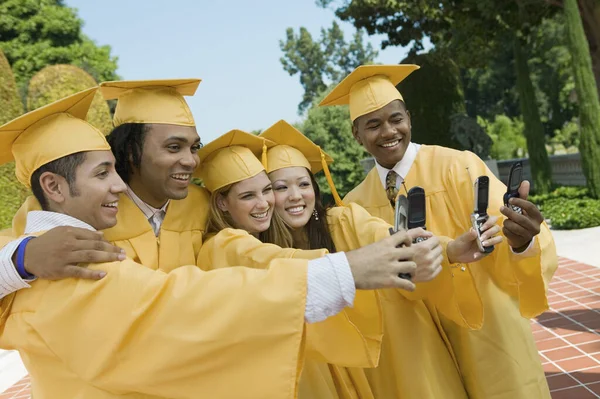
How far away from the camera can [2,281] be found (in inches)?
73.4

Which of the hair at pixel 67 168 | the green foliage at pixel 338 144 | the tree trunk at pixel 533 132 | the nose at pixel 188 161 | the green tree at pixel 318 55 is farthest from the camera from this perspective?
the green tree at pixel 318 55

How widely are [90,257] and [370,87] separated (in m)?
1.81

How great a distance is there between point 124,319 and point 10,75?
11.6 metres

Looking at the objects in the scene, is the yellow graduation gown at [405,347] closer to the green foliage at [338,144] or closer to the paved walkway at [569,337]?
the paved walkway at [569,337]

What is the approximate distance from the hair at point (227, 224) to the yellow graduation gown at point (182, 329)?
83 cm

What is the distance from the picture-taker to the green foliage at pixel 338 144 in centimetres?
2367

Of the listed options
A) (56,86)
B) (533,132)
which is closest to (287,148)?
(56,86)

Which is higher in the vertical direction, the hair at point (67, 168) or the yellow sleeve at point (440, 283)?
the hair at point (67, 168)

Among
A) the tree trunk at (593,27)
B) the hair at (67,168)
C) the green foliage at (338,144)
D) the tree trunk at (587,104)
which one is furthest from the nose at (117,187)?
the green foliage at (338,144)

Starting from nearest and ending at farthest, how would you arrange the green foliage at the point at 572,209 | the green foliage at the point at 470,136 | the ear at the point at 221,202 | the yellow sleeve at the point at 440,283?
the yellow sleeve at the point at 440,283 < the ear at the point at 221,202 < the green foliage at the point at 572,209 < the green foliage at the point at 470,136

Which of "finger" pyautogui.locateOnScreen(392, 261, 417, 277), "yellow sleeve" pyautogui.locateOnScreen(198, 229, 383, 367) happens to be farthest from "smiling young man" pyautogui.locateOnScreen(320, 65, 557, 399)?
"finger" pyautogui.locateOnScreen(392, 261, 417, 277)

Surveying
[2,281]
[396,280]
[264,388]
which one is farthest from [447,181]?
[2,281]

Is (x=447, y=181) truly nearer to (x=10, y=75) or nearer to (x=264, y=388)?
(x=264, y=388)

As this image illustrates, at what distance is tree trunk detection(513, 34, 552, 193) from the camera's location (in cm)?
1622
